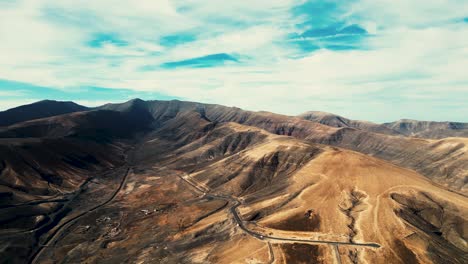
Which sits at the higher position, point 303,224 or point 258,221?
point 303,224

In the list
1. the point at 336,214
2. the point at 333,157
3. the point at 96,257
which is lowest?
the point at 96,257

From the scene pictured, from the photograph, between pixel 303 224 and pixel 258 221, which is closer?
pixel 303 224

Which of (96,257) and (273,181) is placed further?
(273,181)

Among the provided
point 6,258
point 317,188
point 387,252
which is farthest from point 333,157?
point 6,258

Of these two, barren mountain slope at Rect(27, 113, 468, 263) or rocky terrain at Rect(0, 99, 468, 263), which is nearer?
barren mountain slope at Rect(27, 113, 468, 263)

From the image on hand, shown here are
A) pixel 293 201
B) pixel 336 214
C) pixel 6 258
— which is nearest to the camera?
pixel 6 258

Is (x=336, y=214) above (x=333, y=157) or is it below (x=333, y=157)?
below

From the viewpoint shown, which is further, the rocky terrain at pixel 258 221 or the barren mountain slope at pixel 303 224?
the rocky terrain at pixel 258 221

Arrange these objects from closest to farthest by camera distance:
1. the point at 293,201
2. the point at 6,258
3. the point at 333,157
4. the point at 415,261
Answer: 1. the point at 415,261
2. the point at 6,258
3. the point at 293,201
4. the point at 333,157

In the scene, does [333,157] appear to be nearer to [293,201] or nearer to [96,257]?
[293,201]
